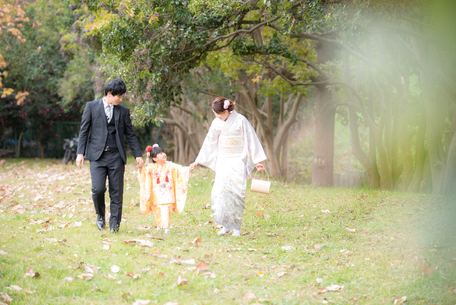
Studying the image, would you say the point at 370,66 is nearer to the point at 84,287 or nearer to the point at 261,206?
the point at 261,206

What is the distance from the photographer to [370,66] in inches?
453

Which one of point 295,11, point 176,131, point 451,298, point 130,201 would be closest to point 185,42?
point 295,11

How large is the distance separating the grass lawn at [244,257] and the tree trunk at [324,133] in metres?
5.10

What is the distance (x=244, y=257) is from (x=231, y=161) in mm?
1658

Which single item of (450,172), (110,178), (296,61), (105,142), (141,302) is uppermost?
(296,61)

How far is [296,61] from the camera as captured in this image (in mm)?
10953

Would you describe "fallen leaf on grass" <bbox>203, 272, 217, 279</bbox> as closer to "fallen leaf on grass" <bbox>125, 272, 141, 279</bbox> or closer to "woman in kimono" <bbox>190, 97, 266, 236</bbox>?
"fallen leaf on grass" <bbox>125, 272, 141, 279</bbox>

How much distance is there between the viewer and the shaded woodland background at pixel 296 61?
316 inches

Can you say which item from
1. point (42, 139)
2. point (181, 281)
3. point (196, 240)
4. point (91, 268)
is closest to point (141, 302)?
point (181, 281)

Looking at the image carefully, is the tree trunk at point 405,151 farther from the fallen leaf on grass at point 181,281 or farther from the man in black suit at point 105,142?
the fallen leaf on grass at point 181,281

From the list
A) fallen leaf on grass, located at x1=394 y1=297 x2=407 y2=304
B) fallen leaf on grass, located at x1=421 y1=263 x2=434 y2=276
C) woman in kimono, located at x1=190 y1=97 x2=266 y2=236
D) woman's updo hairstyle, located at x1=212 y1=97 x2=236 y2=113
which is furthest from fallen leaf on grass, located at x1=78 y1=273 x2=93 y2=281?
fallen leaf on grass, located at x1=421 y1=263 x2=434 y2=276

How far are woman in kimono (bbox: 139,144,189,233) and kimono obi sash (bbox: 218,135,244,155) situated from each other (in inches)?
24.9

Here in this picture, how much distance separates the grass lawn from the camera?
12.7 feet

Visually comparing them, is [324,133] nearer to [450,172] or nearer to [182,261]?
[450,172]
